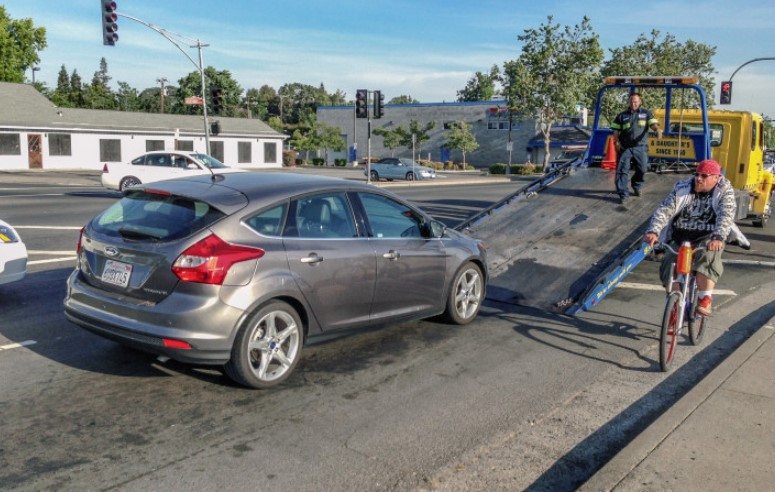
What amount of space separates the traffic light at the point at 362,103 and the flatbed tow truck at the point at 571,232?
19.4 m

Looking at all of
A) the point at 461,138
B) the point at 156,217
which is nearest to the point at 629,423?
the point at 156,217

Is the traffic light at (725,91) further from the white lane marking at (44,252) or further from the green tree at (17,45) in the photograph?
the green tree at (17,45)

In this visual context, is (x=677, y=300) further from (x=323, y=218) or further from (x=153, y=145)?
(x=153, y=145)

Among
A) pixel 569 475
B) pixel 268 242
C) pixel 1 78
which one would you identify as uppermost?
pixel 1 78

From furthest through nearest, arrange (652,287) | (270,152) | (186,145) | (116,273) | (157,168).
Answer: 1. (270,152)
2. (186,145)
3. (157,168)
4. (652,287)
5. (116,273)

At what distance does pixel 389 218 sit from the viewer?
6105 millimetres

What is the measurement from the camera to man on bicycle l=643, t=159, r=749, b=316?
19.4 ft

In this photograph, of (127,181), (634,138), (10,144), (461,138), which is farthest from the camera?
(461,138)

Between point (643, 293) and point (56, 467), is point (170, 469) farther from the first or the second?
point (643, 293)

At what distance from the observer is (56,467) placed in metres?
3.74

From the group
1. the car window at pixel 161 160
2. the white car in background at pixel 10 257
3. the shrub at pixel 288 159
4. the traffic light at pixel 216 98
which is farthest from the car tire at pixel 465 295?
the shrub at pixel 288 159

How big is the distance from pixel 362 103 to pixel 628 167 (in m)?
21.8

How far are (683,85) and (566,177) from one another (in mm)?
2284

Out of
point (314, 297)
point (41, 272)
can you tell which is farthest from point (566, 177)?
point (41, 272)
